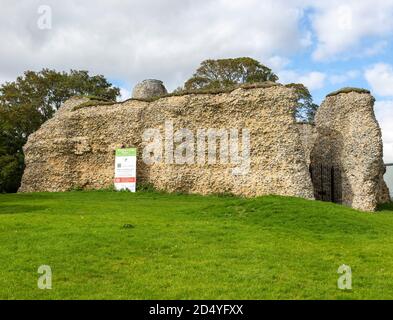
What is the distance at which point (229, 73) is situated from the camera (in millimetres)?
52562

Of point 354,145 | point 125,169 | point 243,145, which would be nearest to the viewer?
point 354,145

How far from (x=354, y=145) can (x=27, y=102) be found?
1376 inches

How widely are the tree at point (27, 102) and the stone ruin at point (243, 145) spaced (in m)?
11.6

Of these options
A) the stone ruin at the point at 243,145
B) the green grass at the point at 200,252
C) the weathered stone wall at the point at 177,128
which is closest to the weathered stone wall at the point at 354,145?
the stone ruin at the point at 243,145

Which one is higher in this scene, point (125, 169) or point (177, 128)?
point (177, 128)

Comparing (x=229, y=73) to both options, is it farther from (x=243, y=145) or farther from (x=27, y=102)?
(x=243, y=145)

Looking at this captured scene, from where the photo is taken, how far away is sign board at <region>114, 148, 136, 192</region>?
29219mm

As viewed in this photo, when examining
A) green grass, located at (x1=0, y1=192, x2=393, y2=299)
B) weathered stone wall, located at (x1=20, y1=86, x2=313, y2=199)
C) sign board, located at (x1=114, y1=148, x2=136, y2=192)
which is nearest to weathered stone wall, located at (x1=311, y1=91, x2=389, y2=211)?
weathered stone wall, located at (x1=20, y1=86, x2=313, y2=199)

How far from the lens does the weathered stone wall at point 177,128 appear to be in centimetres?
2580

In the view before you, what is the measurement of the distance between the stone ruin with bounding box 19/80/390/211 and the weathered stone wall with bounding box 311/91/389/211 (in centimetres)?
5

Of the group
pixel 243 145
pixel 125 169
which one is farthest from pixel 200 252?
pixel 125 169

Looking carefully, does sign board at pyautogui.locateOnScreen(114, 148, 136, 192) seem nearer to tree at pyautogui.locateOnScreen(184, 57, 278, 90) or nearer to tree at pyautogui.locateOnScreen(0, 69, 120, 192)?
tree at pyautogui.locateOnScreen(0, 69, 120, 192)

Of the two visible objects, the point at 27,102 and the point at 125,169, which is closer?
the point at 125,169
